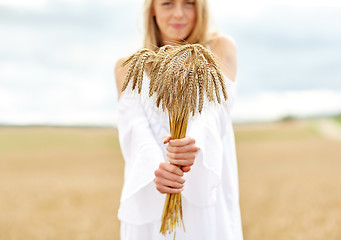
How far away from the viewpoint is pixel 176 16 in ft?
6.74

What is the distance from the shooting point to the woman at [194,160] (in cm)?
186

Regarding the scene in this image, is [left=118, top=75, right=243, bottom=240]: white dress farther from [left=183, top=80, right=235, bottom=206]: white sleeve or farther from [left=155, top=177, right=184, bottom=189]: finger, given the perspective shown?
[left=155, top=177, right=184, bottom=189]: finger

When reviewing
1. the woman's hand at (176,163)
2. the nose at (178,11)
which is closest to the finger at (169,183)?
the woman's hand at (176,163)

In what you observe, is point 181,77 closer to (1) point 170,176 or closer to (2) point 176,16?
(1) point 170,176

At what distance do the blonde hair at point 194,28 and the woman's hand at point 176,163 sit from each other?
0.74m

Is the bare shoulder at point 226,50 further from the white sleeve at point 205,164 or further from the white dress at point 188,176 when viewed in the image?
the white sleeve at point 205,164

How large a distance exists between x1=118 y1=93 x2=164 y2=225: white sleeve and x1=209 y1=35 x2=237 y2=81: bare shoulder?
0.49m

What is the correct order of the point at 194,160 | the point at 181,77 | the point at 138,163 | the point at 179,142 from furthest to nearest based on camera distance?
the point at 138,163, the point at 194,160, the point at 179,142, the point at 181,77

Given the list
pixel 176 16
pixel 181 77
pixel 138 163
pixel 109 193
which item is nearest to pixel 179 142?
pixel 181 77

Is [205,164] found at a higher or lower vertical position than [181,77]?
lower

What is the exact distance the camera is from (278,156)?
12773 mm

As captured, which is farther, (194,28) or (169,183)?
(194,28)

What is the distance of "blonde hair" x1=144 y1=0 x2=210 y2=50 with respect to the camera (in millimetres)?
2143

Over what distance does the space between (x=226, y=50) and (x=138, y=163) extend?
30.0 inches
